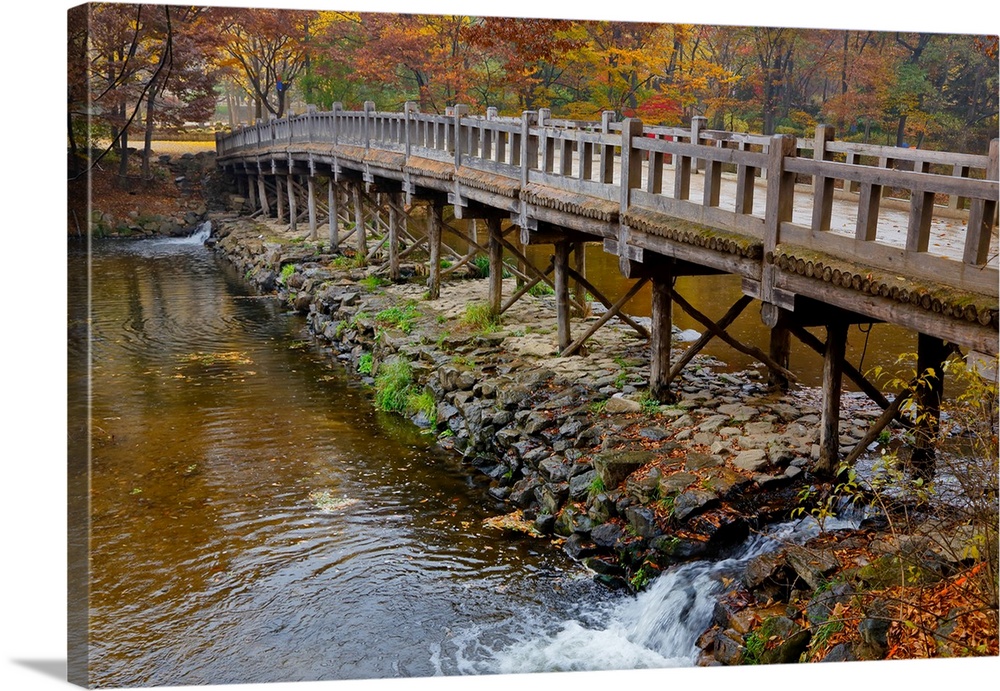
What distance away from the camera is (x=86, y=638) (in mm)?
5824

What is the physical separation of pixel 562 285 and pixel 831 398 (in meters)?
4.38

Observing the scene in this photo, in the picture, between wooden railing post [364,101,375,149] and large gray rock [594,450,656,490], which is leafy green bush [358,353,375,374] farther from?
large gray rock [594,450,656,490]

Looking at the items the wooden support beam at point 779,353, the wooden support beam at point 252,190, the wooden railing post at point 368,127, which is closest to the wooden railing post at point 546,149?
the wooden support beam at point 779,353

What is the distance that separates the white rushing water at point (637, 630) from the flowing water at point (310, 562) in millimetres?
14

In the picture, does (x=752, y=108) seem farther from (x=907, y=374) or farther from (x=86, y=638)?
(x=86, y=638)

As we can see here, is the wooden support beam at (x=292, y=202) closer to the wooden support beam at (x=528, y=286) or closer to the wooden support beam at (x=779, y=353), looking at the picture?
the wooden support beam at (x=528, y=286)

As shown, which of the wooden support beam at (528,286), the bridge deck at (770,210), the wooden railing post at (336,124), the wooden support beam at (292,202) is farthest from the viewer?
the wooden support beam at (292,202)

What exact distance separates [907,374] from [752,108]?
1369 cm

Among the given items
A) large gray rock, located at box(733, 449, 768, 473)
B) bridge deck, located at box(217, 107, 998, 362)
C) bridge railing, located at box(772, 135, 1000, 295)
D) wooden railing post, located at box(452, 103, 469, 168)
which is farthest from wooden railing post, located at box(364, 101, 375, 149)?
bridge railing, located at box(772, 135, 1000, 295)

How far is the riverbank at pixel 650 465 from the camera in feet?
19.2

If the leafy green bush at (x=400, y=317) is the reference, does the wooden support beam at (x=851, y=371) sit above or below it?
above

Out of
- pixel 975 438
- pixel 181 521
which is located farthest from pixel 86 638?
pixel 975 438

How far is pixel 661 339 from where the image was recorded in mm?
9805

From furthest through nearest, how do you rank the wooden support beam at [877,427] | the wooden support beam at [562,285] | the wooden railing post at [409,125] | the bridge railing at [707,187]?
the wooden railing post at [409,125], the wooden support beam at [562,285], the bridge railing at [707,187], the wooden support beam at [877,427]
